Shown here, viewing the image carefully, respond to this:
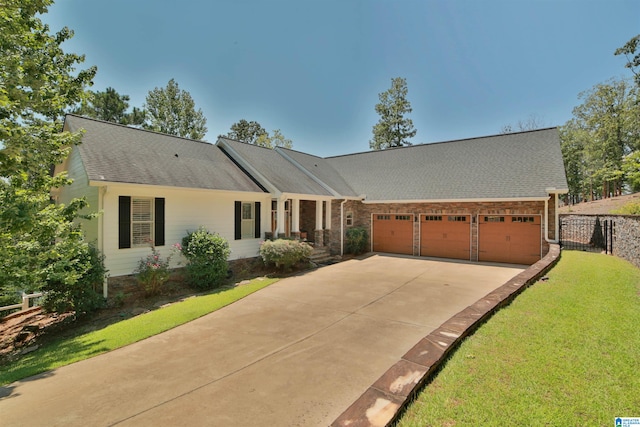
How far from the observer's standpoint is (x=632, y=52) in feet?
75.6

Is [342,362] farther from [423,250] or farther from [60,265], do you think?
[423,250]

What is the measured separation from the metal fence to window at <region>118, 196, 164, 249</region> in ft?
56.4

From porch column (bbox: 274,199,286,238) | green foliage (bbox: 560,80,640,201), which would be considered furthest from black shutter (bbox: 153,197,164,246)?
green foliage (bbox: 560,80,640,201)

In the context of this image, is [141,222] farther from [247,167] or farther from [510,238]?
[510,238]

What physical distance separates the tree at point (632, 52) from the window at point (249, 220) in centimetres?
2983

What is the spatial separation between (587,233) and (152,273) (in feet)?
67.4

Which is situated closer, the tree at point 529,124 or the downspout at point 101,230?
the downspout at point 101,230

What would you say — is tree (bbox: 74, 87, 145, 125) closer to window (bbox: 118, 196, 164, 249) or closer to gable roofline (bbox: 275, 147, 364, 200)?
gable roofline (bbox: 275, 147, 364, 200)

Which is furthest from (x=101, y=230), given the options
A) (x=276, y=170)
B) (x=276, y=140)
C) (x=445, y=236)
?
(x=276, y=140)

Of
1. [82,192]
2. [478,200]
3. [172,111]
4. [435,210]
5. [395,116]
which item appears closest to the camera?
[82,192]

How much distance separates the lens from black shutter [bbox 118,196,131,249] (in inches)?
350

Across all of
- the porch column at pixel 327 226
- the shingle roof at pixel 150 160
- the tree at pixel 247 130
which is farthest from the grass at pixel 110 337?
the tree at pixel 247 130

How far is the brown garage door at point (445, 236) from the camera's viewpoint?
46.8ft

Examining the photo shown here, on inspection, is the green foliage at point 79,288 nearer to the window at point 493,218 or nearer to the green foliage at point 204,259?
the green foliage at point 204,259
